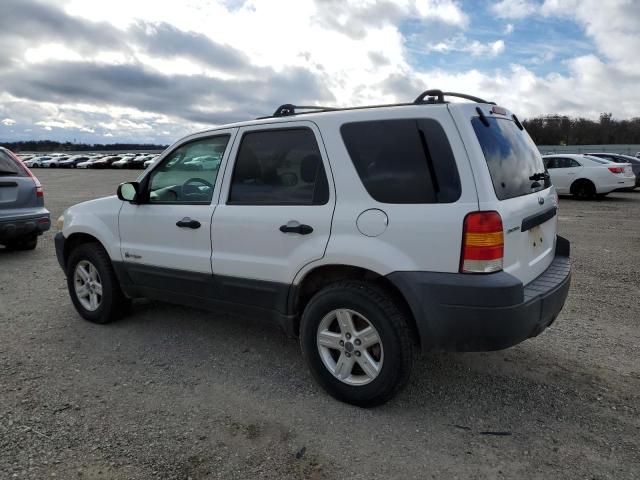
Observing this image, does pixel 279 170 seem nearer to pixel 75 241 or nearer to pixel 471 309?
pixel 471 309

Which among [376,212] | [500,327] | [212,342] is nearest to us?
[500,327]

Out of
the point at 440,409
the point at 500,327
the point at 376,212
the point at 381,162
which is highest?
the point at 381,162

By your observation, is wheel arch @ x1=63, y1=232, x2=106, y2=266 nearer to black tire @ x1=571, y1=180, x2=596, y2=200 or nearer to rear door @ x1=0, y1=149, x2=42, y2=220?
rear door @ x1=0, y1=149, x2=42, y2=220

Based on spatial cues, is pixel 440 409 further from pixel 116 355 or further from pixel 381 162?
pixel 116 355

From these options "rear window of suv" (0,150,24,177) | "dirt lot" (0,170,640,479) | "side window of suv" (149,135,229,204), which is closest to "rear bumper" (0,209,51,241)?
"rear window of suv" (0,150,24,177)

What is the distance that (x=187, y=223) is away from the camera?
3.84m

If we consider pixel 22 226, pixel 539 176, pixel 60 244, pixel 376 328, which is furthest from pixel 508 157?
pixel 22 226

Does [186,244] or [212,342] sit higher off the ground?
[186,244]

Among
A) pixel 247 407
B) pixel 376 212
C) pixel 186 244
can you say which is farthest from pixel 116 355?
pixel 376 212

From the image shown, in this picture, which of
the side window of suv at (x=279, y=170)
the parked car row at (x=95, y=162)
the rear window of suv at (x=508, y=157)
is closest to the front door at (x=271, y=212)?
the side window of suv at (x=279, y=170)

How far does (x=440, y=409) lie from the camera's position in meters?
3.19

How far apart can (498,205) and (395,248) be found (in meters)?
0.62

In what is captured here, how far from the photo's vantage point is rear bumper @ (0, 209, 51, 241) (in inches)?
289

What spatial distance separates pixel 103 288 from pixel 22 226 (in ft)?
12.8
